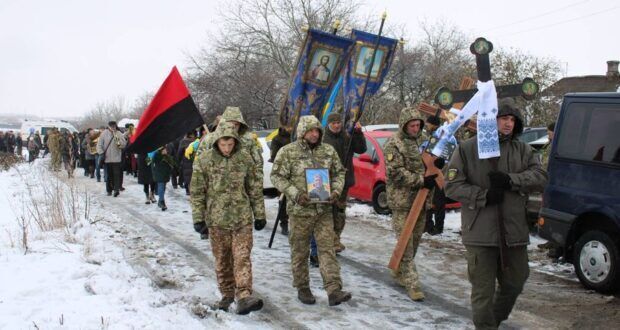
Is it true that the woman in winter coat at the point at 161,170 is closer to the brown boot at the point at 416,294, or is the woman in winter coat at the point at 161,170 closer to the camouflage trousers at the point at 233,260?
the camouflage trousers at the point at 233,260

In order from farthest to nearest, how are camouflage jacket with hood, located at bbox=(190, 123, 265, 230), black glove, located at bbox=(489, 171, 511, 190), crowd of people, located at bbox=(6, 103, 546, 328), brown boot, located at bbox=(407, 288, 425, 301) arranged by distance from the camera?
brown boot, located at bbox=(407, 288, 425, 301) < camouflage jacket with hood, located at bbox=(190, 123, 265, 230) < crowd of people, located at bbox=(6, 103, 546, 328) < black glove, located at bbox=(489, 171, 511, 190)

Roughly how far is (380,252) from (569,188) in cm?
276

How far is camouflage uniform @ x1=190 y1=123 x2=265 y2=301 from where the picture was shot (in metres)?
5.22

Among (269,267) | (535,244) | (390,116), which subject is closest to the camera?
(269,267)

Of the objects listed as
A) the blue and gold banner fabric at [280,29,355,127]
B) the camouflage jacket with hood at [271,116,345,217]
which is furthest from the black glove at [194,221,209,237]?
the blue and gold banner fabric at [280,29,355,127]

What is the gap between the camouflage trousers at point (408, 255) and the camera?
5820 millimetres

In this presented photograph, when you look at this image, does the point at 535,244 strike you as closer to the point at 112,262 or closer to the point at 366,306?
the point at 366,306

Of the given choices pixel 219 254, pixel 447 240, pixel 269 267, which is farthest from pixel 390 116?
pixel 219 254

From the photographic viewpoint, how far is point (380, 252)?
7.99 meters

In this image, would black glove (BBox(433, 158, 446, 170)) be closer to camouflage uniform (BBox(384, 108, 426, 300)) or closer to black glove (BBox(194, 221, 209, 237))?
camouflage uniform (BBox(384, 108, 426, 300))

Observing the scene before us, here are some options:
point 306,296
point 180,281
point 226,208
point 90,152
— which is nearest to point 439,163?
point 306,296

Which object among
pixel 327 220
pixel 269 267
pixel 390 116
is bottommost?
pixel 269 267

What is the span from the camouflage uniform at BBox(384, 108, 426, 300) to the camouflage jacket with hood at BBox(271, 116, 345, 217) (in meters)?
0.67

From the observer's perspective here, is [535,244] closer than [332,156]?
No
